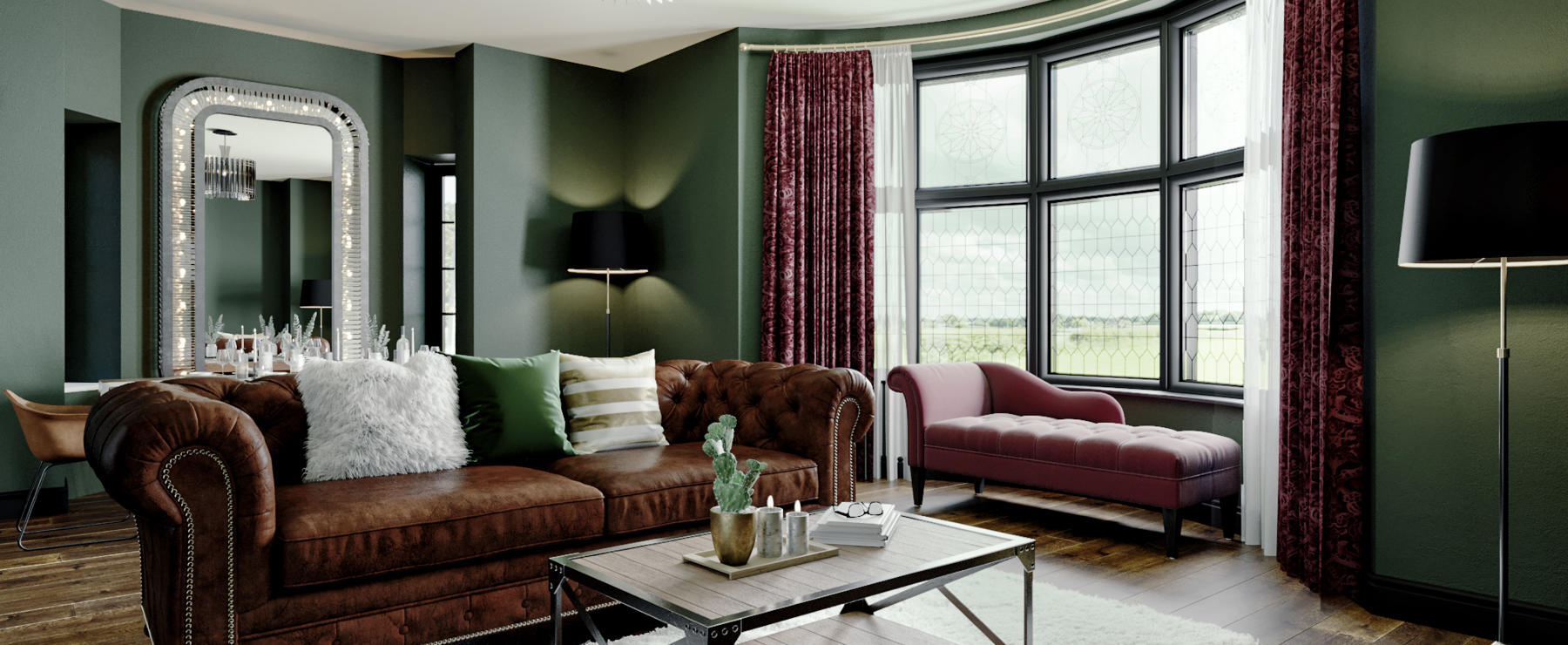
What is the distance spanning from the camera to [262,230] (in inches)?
213

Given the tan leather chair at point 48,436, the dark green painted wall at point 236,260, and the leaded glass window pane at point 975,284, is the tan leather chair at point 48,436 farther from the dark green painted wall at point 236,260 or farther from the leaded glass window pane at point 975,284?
the leaded glass window pane at point 975,284

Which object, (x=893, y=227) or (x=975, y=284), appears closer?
(x=893, y=227)

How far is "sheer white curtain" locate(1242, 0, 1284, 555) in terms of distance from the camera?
3791 millimetres

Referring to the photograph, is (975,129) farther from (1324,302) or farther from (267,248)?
(267,248)

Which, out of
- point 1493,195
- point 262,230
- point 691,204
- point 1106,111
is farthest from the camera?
point 691,204

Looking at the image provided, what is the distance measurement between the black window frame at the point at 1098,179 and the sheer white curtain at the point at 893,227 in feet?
0.60

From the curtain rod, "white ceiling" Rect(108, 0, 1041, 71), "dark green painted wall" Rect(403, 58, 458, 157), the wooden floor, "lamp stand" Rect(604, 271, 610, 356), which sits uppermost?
"white ceiling" Rect(108, 0, 1041, 71)

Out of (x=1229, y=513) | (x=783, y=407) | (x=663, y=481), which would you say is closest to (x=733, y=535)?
(x=663, y=481)

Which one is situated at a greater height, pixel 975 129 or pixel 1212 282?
pixel 975 129

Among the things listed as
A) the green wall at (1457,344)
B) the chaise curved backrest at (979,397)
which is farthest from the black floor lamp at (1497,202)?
the chaise curved backrest at (979,397)

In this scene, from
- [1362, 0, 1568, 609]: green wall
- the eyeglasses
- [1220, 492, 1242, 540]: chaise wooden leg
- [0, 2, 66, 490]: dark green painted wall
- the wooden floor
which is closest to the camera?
the eyeglasses

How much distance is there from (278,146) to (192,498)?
391 centimetres

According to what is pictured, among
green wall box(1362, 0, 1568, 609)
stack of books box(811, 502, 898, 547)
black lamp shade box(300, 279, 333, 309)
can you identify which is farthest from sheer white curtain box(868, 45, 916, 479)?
black lamp shade box(300, 279, 333, 309)

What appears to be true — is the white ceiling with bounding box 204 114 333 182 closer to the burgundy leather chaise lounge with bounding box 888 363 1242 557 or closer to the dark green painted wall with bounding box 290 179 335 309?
the dark green painted wall with bounding box 290 179 335 309
